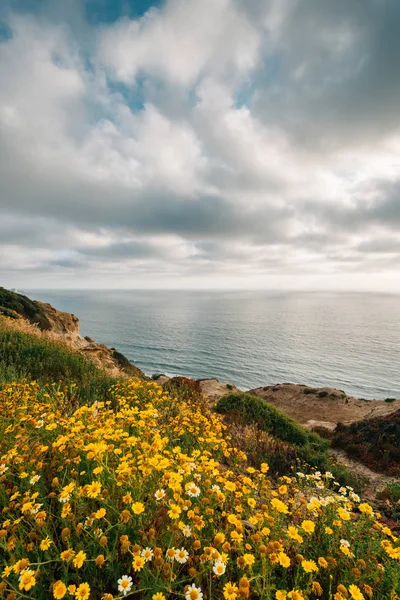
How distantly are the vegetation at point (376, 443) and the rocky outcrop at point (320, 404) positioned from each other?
14.1 metres

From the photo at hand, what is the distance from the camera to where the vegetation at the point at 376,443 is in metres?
12.1

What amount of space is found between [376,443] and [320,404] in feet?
73.4

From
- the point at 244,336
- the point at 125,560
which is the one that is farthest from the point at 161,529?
the point at 244,336

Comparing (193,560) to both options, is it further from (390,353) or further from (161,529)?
Answer: (390,353)

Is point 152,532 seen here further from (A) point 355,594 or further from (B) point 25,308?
(B) point 25,308

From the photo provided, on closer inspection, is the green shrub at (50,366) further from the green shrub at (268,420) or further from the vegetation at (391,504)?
the vegetation at (391,504)

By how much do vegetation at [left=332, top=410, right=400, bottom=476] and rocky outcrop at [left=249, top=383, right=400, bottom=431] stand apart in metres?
14.1

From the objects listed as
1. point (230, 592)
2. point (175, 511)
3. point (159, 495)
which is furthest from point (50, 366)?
point (230, 592)

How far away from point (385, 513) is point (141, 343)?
9006cm

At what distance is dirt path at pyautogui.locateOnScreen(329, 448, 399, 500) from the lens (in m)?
9.45

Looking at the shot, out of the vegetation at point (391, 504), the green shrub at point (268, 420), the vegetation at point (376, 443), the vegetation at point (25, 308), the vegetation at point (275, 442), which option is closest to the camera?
the vegetation at point (391, 504)

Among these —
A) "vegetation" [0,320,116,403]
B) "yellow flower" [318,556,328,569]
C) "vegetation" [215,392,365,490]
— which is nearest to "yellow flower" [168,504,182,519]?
"yellow flower" [318,556,328,569]

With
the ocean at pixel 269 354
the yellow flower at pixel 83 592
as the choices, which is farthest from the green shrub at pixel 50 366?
the ocean at pixel 269 354

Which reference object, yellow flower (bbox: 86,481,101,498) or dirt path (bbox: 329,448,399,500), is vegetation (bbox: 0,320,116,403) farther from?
dirt path (bbox: 329,448,399,500)
